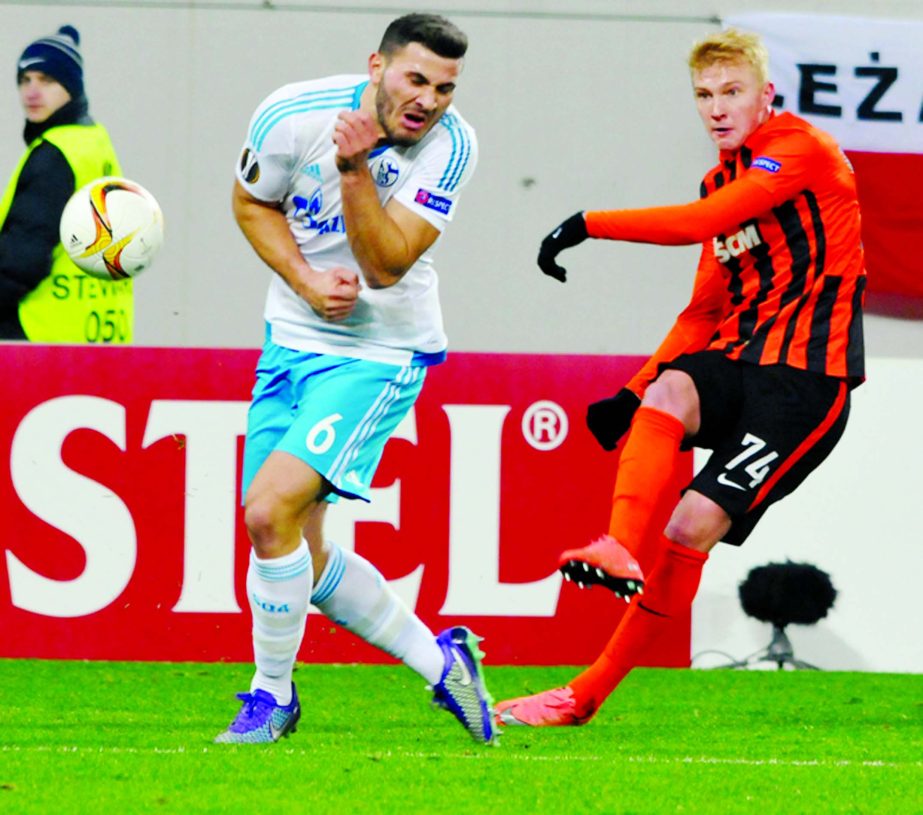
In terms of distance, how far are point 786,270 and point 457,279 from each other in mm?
5169

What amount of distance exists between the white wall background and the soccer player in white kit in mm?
5298

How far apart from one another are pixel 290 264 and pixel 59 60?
5574mm

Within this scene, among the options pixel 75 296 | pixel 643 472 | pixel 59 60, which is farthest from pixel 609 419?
pixel 59 60

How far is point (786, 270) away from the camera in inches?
205

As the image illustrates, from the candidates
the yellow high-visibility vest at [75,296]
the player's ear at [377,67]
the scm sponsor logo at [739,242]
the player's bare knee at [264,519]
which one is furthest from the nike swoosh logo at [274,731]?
the yellow high-visibility vest at [75,296]

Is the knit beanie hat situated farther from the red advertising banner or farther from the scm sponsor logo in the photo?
the scm sponsor logo

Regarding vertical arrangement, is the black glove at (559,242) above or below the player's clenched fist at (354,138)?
below

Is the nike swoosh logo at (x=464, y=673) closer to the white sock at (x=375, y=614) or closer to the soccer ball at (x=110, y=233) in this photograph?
the white sock at (x=375, y=614)

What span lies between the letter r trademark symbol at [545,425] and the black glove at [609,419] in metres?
1.94

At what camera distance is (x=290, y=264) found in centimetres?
469

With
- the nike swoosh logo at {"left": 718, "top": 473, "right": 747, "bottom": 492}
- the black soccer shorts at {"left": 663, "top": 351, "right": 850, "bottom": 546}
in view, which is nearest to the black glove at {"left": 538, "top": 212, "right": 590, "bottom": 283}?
the black soccer shorts at {"left": 663, "top": 351, "right": 850, "bottom": 546}

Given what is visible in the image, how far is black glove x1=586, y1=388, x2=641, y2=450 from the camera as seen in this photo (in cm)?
531

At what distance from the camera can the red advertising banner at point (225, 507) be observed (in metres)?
7.11

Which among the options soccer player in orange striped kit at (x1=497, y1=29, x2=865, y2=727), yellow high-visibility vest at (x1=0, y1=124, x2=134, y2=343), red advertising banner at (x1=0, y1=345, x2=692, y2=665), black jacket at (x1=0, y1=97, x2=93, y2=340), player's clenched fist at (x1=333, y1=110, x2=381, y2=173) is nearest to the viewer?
player's clenched fist at (x1=333, y1=110, x2=381, y2=173)
